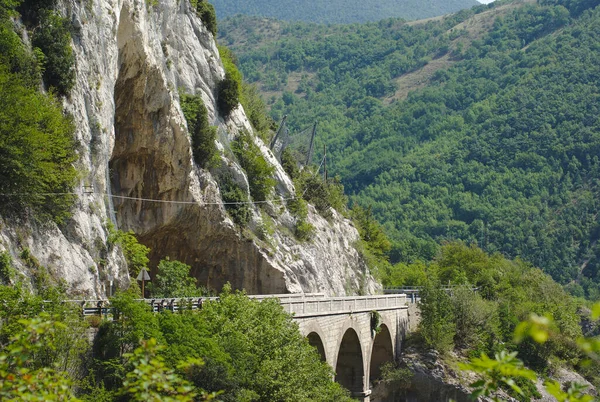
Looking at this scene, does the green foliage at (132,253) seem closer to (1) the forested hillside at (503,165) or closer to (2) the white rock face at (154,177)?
(2) the white rock face at (154,177)

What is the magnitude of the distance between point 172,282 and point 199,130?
808 centimetres

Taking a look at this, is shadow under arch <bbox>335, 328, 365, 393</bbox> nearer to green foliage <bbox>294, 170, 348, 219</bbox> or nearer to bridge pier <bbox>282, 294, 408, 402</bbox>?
bridge pier <bbox>282, 294, 408, 402</bbox>

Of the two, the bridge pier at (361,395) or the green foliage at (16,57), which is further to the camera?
the bridge pier at (361,395)

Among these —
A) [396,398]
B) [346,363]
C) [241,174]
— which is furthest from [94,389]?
[396,398]

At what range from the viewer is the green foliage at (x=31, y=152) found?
915 inches

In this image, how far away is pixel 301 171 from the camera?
6181 cm

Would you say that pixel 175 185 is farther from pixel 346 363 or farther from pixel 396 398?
pixel 396 398

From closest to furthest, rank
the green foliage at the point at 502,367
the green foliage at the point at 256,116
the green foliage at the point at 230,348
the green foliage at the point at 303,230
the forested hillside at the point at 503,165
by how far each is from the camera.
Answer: the green foliage at the point at 502,367, the green foliage at the point at 230,348, the green foliage at the point at 303,230, the green foliage at the point at 256,116, the forested hillside at the point at 503,165

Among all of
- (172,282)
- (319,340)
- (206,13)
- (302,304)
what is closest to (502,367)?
(302,304)

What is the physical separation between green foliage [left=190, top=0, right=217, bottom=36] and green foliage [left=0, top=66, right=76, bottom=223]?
77.5ft

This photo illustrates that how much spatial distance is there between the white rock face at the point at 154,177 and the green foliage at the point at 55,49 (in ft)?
2.89

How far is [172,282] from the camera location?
38281mm

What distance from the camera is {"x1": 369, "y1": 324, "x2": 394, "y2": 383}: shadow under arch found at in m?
53.5

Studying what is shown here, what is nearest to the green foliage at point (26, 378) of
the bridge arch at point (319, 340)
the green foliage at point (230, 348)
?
the green foliage at point (230, 348)
